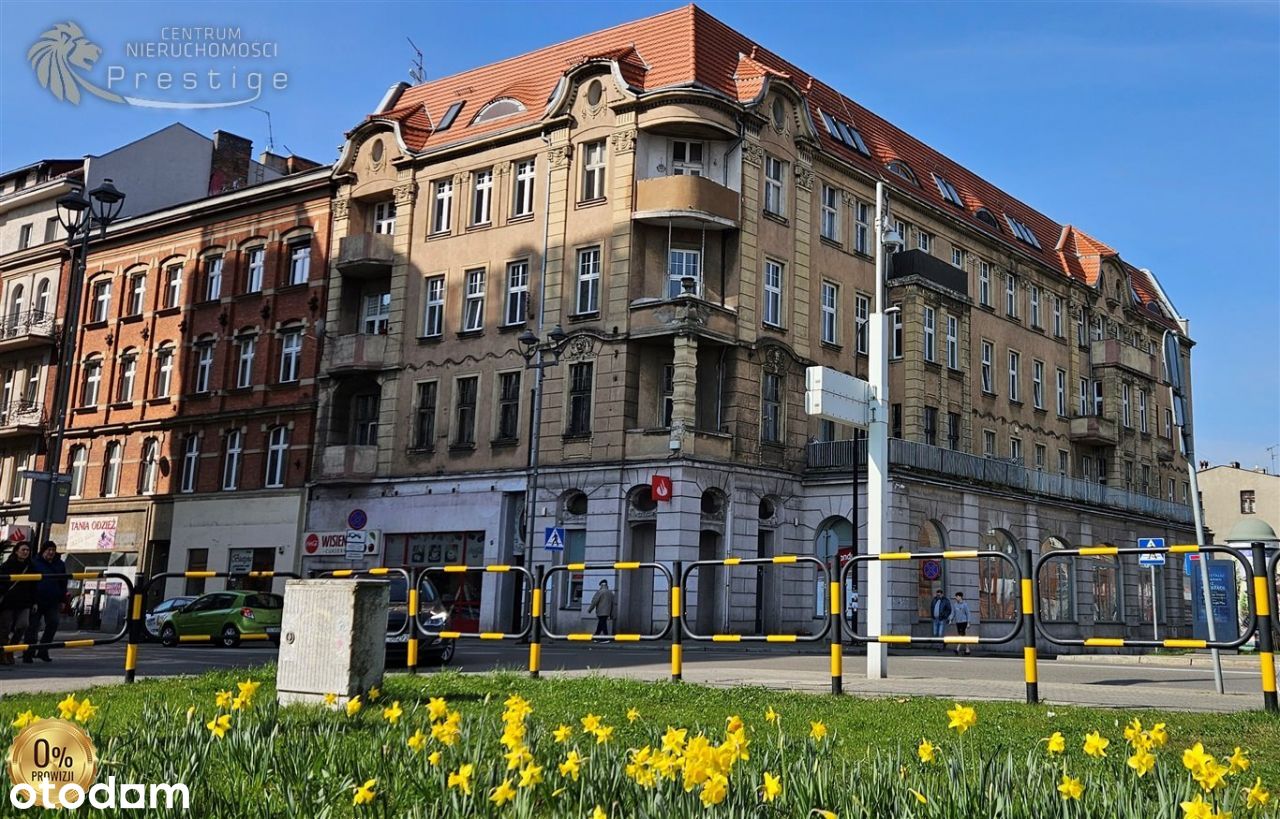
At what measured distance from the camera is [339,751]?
597cm

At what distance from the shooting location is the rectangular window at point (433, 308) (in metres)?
38.3

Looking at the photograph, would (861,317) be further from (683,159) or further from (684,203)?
(684,203)

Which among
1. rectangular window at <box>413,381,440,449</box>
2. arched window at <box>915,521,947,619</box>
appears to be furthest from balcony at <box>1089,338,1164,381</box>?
rectangular window at <box>413,381,440,449</box>

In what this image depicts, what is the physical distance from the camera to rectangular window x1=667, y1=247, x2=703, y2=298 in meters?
34.1

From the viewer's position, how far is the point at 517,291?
36.5 metres

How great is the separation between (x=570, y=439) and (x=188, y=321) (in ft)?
63.9

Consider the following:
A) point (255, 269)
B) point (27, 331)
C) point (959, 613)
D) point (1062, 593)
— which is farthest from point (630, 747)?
point (27, 331)

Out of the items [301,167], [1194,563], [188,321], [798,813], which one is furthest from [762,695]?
[301,167]

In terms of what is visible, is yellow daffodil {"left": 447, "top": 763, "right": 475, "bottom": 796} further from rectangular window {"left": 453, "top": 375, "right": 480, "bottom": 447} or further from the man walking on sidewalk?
rectangular window {"left": 453, "top": 375, "right": 480, "bottom": 447}

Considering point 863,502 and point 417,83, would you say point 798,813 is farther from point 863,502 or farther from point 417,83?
point 417,83

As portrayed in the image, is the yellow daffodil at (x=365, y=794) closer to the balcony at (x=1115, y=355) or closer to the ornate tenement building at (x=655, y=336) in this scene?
the ornate tenement building at (x=655, y=336)

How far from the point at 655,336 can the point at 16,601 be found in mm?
18847

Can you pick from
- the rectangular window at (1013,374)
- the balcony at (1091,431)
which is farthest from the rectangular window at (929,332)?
→ the balcony at (1091,431)

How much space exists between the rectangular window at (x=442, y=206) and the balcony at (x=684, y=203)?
7.79m
